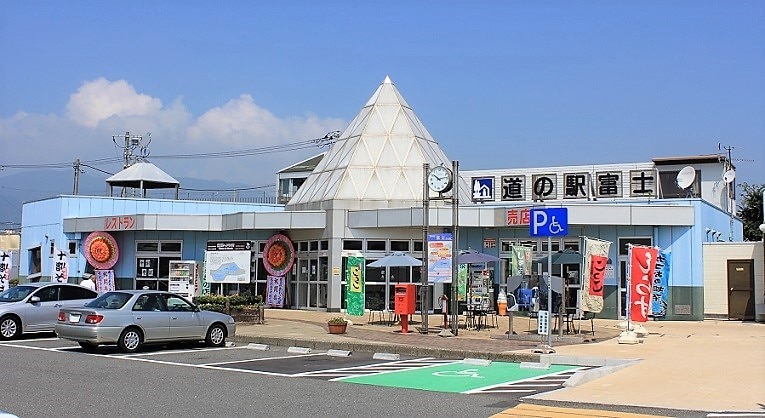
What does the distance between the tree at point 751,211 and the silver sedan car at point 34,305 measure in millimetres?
45000

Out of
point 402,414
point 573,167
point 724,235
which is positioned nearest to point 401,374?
point 402,414

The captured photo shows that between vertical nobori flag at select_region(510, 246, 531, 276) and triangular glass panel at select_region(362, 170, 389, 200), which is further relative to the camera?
triangular glass panel at select_region(362, 170, 389, 200)

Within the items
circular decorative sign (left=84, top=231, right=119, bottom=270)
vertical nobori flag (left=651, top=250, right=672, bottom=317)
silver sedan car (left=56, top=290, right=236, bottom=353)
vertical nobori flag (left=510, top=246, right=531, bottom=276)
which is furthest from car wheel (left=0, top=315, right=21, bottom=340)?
vertical nobori flag (left=651, top=250, right=672, bottom=317)

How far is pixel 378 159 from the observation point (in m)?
33.8

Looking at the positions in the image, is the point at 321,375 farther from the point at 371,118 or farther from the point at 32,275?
the point at 32,275

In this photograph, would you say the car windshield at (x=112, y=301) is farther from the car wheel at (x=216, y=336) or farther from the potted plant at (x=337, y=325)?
the potted plant at (x=337, y=325)

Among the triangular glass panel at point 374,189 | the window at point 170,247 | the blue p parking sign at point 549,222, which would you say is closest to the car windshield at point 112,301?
the blue p parking sign at point 549,222

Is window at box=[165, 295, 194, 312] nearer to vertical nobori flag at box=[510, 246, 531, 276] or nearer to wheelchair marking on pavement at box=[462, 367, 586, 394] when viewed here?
wheelchair marking on pavement at box=[462, 367, 586, 394]

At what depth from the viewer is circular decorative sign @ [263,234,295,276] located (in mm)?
31984

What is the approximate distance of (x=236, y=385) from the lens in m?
12.8

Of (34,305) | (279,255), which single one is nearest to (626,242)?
(279,255)

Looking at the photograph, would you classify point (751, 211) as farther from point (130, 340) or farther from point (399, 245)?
point (130, 340)

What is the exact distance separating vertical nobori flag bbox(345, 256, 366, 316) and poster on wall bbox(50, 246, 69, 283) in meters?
14.7

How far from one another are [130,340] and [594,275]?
40.0ft
